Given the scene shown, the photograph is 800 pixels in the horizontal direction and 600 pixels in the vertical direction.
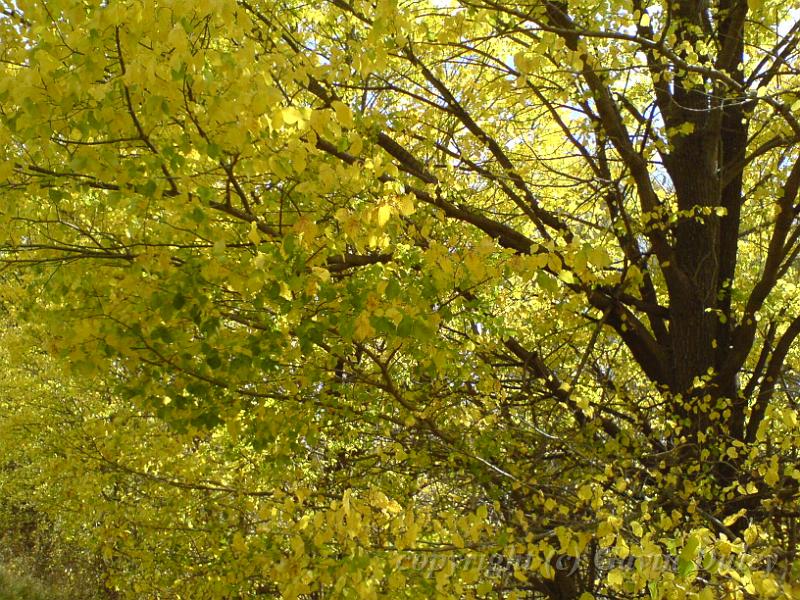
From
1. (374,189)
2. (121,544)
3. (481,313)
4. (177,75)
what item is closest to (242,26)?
(177,75)

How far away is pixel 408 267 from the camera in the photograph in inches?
149

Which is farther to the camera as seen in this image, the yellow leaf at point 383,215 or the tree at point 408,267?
the tree at point 408,267

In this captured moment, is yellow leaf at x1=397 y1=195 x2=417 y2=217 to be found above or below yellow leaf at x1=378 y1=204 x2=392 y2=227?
above

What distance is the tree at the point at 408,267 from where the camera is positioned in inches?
109

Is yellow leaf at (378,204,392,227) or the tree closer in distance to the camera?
yellow leaf at (378,204,392,227)

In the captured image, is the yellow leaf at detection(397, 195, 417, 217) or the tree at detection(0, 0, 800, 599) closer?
the yellow leaf at detection(397, 195, 417, 217)

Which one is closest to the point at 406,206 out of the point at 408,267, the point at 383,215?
the point at 383,215

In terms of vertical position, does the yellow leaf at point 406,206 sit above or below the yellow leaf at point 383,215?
above

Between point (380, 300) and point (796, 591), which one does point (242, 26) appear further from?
point (796, 591)

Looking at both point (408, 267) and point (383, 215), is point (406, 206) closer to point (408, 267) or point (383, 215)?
point (383, 215)

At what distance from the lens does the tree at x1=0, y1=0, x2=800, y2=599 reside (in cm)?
277

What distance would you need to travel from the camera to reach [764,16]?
5.65 metres

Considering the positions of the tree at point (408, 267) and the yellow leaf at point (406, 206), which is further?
the tree at point (408, 267)

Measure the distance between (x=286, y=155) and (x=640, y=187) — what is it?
375 centimetres
